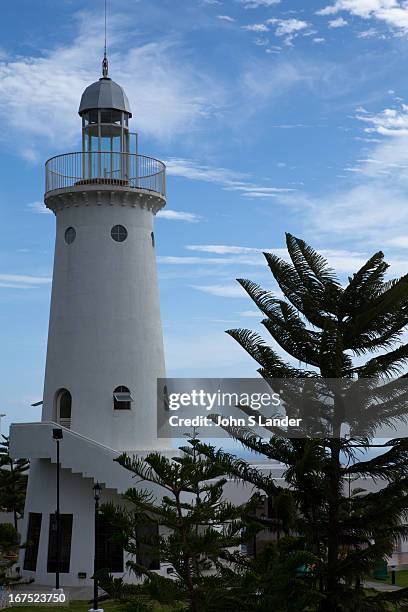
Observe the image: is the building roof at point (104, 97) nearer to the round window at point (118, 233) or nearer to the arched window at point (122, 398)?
the round window at point (118, 233)

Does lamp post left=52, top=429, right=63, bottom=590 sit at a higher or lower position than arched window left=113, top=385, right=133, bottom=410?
lower

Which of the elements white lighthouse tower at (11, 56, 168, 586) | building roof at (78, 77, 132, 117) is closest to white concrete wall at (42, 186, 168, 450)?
white lighthouse tower at (11, 56, 168, 586)

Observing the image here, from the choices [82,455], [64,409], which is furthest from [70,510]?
[64,409]

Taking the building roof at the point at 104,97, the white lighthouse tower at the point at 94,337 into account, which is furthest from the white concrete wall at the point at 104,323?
the building roof at the point at 104,97

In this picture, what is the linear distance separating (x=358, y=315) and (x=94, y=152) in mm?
13525

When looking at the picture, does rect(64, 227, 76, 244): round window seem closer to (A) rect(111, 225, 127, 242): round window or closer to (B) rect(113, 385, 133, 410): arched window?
(A) rect(111, 225, 127, 242): round window

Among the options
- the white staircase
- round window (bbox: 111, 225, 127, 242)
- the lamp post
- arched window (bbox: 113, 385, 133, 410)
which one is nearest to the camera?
the lamp post

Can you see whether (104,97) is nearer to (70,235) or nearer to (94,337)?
(70,235)

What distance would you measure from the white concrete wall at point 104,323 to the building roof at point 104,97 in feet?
8.19

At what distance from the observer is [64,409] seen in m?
29.1

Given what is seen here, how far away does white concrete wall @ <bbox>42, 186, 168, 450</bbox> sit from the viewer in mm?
28438

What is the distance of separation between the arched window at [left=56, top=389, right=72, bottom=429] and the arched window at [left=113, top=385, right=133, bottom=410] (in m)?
1.47

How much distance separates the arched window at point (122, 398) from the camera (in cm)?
2841

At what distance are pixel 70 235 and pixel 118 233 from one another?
1.46m
